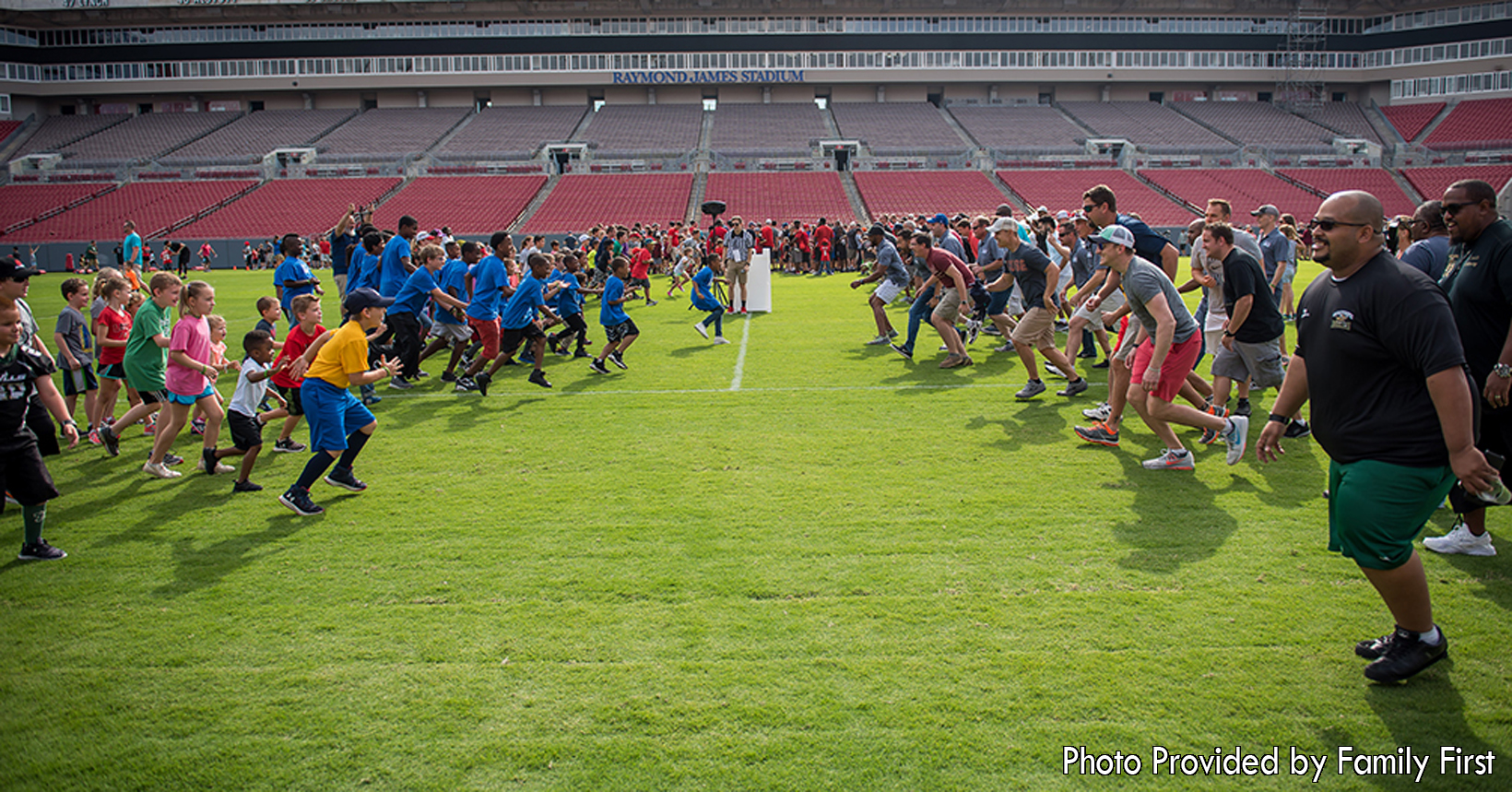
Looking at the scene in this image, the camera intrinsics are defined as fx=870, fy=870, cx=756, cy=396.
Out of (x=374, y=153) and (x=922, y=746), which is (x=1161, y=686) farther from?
(x=374, y=153)

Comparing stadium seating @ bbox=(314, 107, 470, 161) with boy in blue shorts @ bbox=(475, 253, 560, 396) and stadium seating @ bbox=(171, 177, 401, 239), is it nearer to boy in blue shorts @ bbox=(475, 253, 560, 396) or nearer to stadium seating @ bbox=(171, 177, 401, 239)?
stadium seating @ bbox=(171, 177, 401, 239)

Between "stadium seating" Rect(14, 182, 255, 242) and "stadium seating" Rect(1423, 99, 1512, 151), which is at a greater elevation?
"stadium seating" Rect(1423, 99, 1512, 151)

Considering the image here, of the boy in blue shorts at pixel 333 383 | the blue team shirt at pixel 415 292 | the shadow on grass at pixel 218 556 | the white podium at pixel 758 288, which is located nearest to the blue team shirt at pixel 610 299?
the blue team shirt at pixel 415 292

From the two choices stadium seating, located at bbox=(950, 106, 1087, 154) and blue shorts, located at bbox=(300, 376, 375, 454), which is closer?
blue shorts, located at bbox=(300, 376, 375, 454)

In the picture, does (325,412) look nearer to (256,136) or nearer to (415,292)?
(415,292)

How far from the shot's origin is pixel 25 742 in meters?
3.48

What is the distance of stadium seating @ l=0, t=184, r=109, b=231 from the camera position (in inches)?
1756

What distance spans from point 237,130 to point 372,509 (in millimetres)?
61161

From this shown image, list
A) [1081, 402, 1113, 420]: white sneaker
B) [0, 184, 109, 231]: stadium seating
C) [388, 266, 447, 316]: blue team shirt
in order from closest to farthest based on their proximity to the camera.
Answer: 1. [1081, 402, 1113, 420]: white sneaker
2. [388, 266, 447, 316]: blue team shirt
3. [0, 184, 109, 231]: stadium seating

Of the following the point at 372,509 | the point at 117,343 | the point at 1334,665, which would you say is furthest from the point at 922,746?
the point at 117,343

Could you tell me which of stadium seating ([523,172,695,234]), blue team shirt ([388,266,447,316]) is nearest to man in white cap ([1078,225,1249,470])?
Result: blue team shirt ([388,266,447,316])

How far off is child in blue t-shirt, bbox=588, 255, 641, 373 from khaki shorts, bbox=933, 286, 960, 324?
401 cm

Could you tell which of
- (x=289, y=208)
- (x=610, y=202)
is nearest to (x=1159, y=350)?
(x=610, y=202)

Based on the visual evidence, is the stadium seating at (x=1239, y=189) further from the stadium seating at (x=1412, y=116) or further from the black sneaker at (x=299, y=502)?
the black sneaker at (x=299, y=502)
